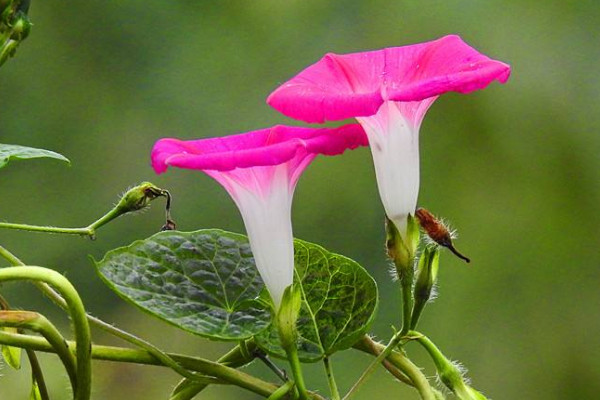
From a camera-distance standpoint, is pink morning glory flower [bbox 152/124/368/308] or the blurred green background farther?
the blurred green background

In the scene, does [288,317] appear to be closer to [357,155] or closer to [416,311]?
[416,311]

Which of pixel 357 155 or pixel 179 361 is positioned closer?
pixel 179 361

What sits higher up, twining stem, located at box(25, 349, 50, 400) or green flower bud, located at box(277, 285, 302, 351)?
green flower bud, located at box(277, 285, 302, 351)

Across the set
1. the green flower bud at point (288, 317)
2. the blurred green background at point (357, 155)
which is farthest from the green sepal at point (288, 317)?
the blurred green background at point (357, 155)

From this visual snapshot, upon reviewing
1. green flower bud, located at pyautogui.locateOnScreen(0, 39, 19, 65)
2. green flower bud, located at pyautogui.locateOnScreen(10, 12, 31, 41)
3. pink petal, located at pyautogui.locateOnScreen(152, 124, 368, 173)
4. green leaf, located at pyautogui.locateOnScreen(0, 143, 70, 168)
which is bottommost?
pink petal, located at pyautogui.locateOnScreen(152, 124, 368, 173)

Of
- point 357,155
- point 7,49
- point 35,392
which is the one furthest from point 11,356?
point 357,155

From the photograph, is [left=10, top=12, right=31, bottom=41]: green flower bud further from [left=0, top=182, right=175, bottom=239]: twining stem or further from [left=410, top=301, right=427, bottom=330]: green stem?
[left=410, top=301, right=427, bottom=330]: green stem

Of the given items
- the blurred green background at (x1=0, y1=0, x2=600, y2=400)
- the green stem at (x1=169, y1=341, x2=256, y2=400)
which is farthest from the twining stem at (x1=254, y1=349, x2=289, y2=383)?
the blurred green background at (x1=0, y1=0, x2=600, y2=400)
